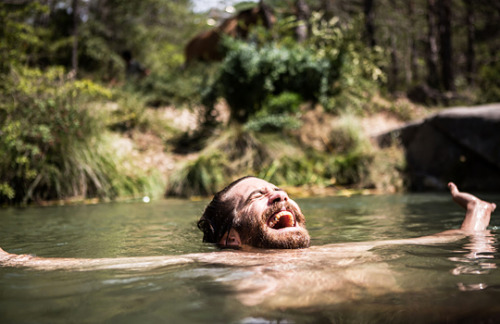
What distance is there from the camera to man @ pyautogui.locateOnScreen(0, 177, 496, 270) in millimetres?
2826

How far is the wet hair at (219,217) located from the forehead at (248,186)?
0.18ft

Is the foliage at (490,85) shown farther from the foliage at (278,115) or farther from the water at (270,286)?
the water at (270,286)

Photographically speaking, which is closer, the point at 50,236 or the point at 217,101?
the point at 50,236

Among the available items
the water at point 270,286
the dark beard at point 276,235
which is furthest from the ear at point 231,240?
the dark beard at point 276,235

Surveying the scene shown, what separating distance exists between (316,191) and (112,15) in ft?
40.1

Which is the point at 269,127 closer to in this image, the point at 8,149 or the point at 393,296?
the point at 8,149

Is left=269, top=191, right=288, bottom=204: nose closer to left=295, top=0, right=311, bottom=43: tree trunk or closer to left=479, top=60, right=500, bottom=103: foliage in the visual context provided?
left=295, top=0, right=311, bottom=43: tree trunk

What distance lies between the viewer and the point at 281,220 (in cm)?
337

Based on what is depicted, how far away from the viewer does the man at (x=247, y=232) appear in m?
2.83

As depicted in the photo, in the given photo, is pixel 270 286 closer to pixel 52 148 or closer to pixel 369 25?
pixel 52 148

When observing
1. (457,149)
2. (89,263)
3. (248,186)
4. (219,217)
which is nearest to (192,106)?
(457,149)

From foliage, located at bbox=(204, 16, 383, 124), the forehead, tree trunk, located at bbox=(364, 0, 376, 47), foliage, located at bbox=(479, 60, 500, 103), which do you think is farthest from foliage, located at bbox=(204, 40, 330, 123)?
the forehead

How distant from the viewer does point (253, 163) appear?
983 centimetres

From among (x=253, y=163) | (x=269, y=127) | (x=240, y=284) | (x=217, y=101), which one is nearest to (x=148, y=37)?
(x=217, y=101)
